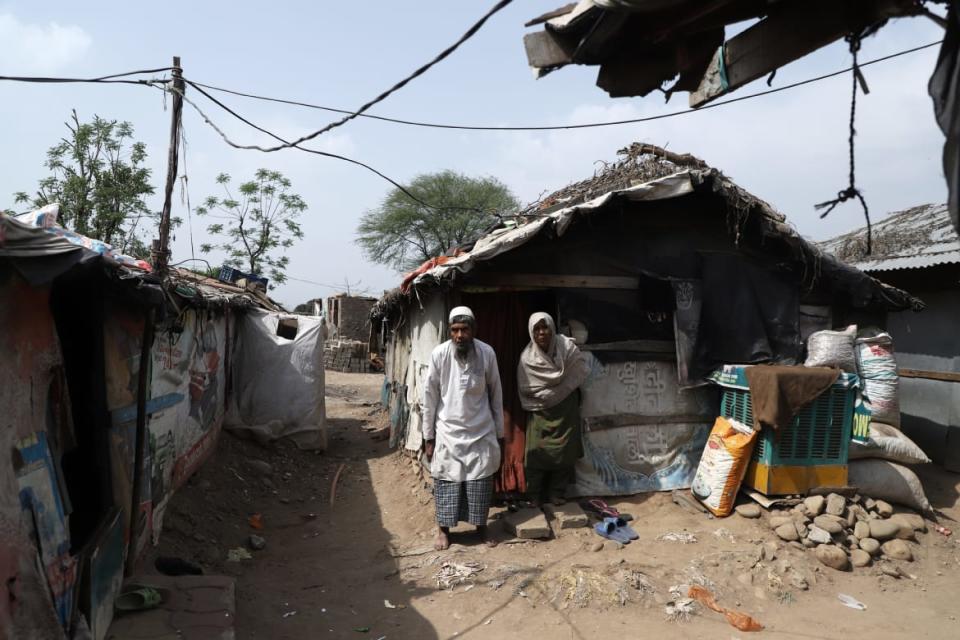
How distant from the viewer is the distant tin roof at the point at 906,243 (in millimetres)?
7803

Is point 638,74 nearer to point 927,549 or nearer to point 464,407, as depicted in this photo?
point 464,407

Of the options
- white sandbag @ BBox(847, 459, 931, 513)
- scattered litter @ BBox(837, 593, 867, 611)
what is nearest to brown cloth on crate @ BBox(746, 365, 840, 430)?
white sandbag @ BBox(847, 459, 931, 513)

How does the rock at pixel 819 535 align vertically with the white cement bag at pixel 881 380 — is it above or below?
below

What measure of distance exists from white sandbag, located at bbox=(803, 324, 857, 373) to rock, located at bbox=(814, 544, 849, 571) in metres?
1.92

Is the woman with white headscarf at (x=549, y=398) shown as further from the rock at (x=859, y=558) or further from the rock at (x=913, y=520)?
the rock at (x=913, y=520)

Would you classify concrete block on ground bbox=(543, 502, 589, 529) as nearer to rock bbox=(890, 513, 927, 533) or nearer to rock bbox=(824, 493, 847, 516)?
rock bbox=(824, 493, 847, 516)

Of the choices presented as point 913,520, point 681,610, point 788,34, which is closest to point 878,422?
point 913,520

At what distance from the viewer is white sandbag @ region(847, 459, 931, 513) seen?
5840mm

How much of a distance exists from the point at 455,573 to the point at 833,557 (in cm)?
315

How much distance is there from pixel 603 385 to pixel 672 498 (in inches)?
53.3

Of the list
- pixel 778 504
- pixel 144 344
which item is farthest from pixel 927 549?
pixel 144 344

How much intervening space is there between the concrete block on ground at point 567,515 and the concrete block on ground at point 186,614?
2.86 m

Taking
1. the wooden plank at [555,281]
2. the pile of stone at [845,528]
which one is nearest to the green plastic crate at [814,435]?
the pile of stone at [845,528]

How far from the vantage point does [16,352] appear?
102 inches
